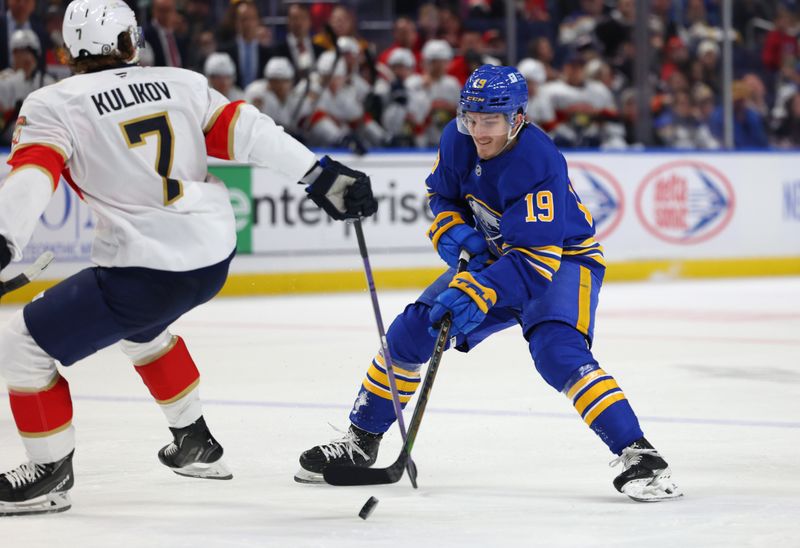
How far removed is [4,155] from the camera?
8484 mm

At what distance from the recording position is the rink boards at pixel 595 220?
913 centimetres

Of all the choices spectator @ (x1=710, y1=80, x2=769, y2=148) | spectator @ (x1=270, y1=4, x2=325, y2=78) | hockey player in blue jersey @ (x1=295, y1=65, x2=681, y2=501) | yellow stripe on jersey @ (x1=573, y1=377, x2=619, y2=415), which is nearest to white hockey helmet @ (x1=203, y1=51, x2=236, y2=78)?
spectator @ (x1=270, y1=4, x2=325, y2=78)

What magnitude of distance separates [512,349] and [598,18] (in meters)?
5.09

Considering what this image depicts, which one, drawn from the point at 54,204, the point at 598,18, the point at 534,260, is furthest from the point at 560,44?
the point at 534,260

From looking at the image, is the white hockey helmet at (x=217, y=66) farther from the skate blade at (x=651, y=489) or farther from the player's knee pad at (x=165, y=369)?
the skate blade at (x=651, y=489)

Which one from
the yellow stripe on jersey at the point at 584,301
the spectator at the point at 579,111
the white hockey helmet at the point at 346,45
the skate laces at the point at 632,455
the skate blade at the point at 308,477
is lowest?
the spectator at the point at 579,111

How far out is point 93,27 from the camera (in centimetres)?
323

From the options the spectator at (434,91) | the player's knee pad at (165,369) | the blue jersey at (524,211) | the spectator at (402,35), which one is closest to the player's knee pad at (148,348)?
the player's knee pad at (165,369)

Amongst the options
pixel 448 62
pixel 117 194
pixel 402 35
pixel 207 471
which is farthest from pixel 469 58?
pixel 117 194

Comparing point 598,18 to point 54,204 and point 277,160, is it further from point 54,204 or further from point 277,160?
point 277,160

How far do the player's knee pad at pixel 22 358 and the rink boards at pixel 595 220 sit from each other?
17.4ft

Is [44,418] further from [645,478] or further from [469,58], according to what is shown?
[469,58]

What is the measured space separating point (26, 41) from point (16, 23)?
6.6 inches

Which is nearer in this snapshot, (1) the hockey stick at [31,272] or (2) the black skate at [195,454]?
(1) the hockey stick at [31,272]
